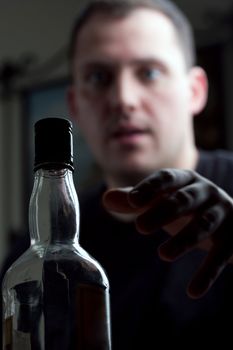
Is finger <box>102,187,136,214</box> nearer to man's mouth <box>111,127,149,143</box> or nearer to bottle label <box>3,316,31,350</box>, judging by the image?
bottle label <box>3,316,31,350</box>

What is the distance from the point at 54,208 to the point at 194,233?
7 centimetres

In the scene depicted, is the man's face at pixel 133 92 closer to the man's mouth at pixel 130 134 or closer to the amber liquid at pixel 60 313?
the man's mouth at pixel 130 134

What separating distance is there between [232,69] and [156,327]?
3.81ft

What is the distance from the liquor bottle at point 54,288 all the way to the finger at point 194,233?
4cm

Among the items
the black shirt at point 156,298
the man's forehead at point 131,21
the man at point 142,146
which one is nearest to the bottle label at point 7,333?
the man at point 142,146

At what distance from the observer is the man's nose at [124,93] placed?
717mm

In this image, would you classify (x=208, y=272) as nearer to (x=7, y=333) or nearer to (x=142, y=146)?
(x=7, y=333)

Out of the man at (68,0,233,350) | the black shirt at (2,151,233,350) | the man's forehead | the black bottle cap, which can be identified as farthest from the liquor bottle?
the man's forehead

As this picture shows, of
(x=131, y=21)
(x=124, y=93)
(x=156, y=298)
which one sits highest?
(x=131, y=21)

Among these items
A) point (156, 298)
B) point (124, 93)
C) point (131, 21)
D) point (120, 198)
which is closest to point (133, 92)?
point (124, 93)

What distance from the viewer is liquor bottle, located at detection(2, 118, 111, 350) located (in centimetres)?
26

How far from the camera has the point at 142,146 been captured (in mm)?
727

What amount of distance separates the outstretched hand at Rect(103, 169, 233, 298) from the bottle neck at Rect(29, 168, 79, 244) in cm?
2

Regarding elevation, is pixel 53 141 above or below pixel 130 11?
below
